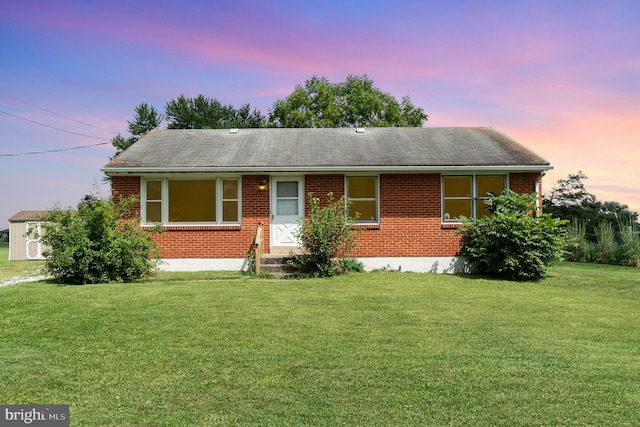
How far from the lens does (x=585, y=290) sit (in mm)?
10688

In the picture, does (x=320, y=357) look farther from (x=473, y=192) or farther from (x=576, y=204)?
(x=576, y=204)

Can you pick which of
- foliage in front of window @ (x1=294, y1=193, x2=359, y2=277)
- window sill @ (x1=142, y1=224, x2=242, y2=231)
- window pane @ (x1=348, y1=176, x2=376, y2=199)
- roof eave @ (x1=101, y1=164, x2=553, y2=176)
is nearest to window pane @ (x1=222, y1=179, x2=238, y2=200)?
roof eave @ (x1=101, y1=164, x2=553, y2=176)

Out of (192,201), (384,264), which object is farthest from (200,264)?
(384,264)

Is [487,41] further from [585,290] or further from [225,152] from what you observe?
[225,152]

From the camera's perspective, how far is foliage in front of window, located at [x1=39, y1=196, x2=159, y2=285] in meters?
11.1

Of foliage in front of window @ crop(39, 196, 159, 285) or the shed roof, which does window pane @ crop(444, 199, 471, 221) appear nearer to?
foliage in front of window @ crop(39, 196, 159, 285)

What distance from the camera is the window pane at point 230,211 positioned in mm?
13719

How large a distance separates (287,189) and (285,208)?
0.57 meters

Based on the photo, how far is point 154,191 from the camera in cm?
1365

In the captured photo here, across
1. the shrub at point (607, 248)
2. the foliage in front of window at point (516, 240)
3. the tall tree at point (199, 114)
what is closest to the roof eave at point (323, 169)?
the foliage in front of window at point (516, 240)

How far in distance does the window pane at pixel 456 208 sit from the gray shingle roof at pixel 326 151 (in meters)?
1.22

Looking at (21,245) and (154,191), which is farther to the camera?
(21,245)

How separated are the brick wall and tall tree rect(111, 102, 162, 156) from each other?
23.0 m

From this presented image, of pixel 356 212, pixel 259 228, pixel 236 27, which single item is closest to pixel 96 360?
pixel 259 228
